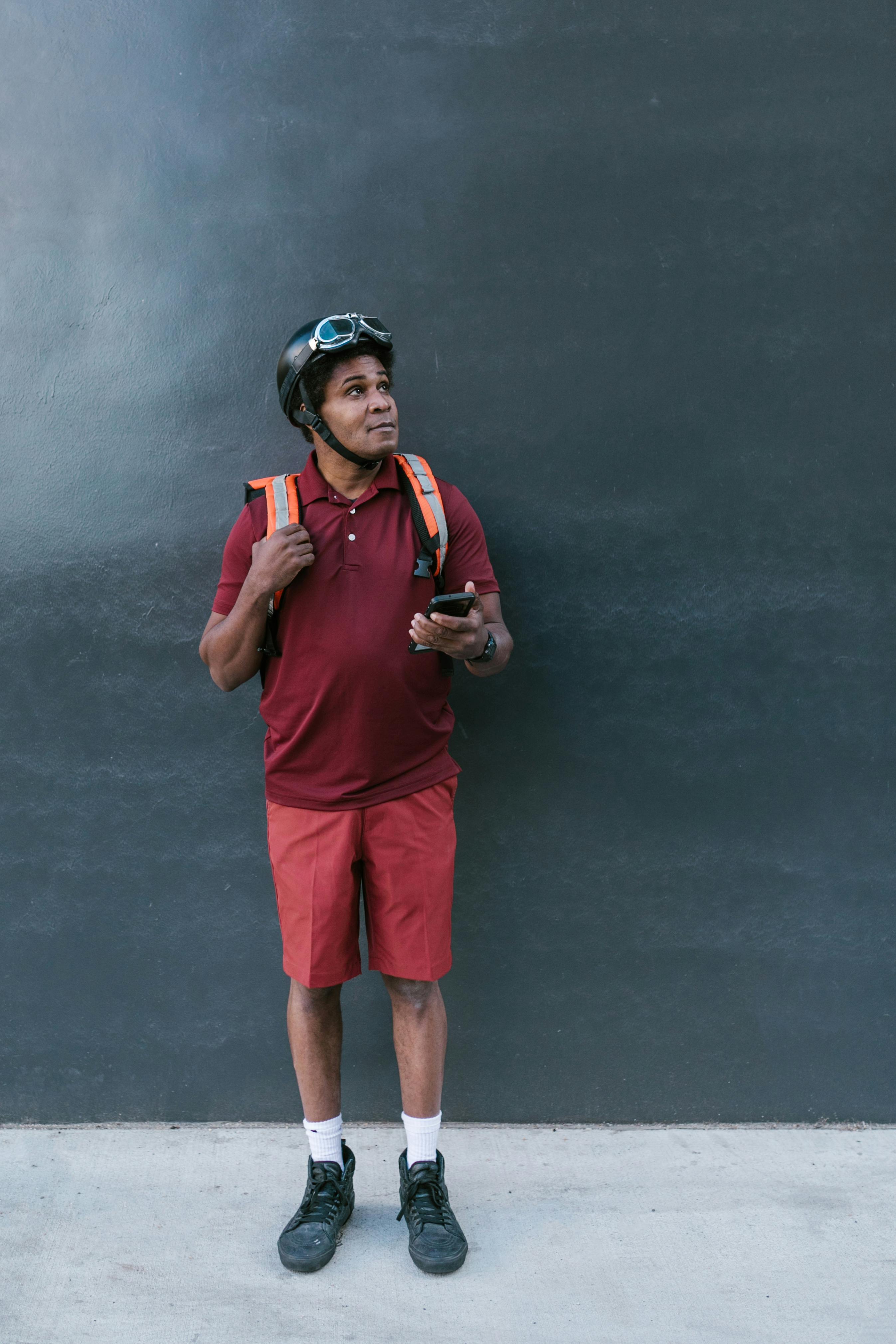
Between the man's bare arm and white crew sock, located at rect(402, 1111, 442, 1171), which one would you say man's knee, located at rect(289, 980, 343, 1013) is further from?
the man's bare arm

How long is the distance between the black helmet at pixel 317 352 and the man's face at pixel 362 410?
0.08 feet

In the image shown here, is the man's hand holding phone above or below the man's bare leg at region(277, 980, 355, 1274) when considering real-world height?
above

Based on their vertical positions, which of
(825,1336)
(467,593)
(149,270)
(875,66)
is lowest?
(825,1336)

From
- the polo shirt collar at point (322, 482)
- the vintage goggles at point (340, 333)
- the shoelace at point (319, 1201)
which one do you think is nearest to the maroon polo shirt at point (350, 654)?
the polo shirt collar at point (322, 482)

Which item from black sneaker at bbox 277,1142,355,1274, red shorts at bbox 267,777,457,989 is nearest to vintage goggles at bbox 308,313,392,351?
red shorts at bbox 267,777,457,989

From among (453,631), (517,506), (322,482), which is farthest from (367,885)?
(517,506)

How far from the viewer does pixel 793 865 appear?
276cm

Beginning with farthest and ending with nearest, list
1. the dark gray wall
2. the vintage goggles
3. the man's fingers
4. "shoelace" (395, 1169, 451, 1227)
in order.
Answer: the dark gray wall, "shoelace" (395, 1169, 451, 1227), the vintage goggles, the man's fingers

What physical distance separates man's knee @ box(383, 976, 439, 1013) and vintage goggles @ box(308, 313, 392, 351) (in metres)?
1.42

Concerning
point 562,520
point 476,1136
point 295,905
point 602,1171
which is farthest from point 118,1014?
point 562,520

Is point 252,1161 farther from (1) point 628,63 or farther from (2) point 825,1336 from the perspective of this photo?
(1) point 628,63

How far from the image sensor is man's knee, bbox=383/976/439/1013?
7.65 ft

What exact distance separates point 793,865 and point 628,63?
2137 millimetres

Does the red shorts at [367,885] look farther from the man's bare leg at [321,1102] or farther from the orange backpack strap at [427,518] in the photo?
the orange backpack strap at [427,518]
